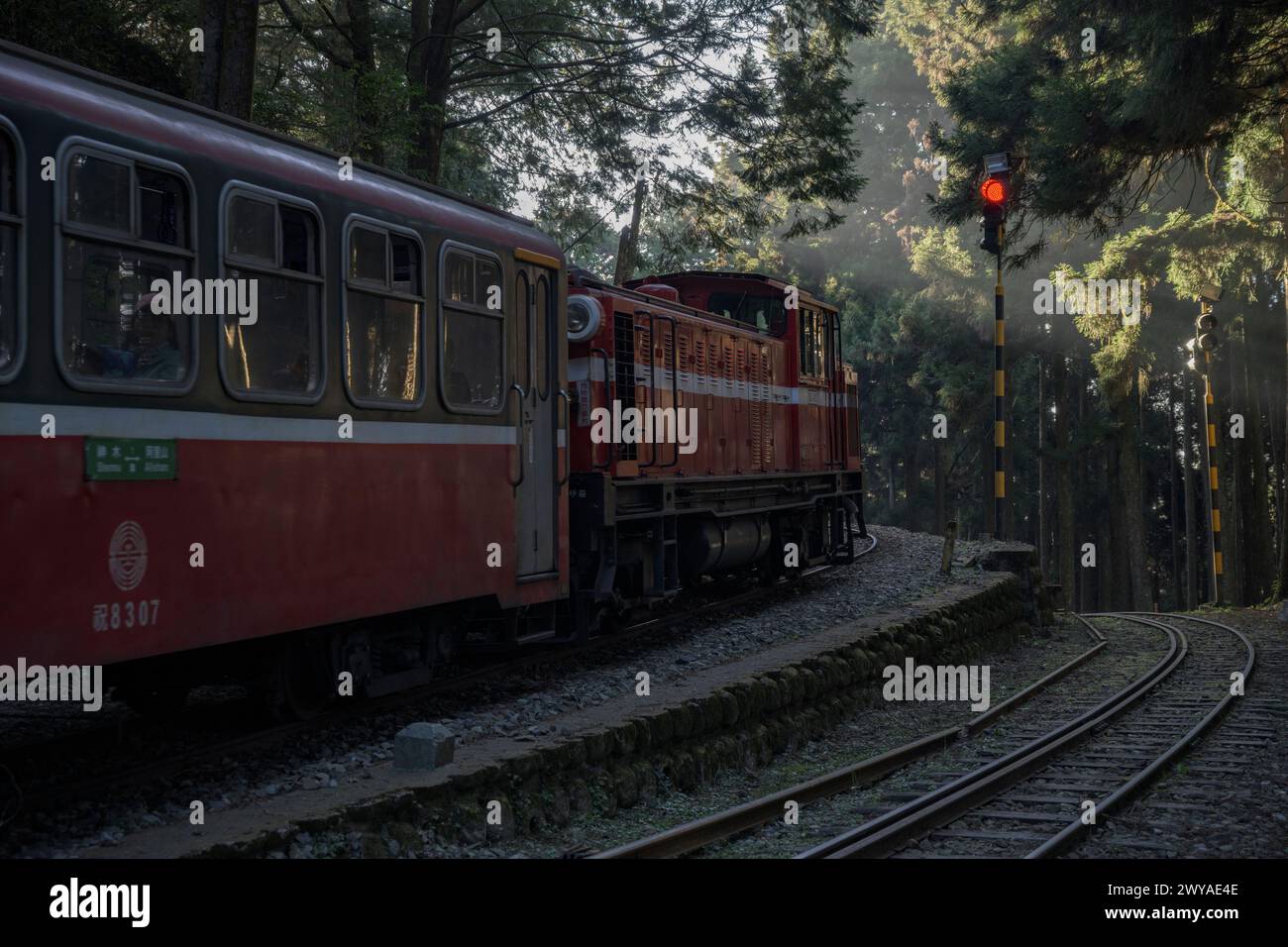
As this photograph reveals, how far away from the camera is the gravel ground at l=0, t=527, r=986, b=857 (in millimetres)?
6242

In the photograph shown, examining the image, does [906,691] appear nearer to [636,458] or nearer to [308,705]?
[636,458]

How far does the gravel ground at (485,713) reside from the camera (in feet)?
20.5

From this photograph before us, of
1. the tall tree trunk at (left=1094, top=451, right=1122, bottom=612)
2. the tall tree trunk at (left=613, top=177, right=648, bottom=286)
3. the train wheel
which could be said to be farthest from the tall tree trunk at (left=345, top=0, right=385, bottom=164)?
the tall tree trunk at (left=1094, top=451, right=1122, bottom=612)

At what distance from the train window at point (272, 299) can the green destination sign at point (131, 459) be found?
0.64 metres

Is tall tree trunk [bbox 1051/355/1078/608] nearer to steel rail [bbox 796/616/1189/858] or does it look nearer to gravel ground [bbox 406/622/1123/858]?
gravel ground [bbox 406/622/1123/858]

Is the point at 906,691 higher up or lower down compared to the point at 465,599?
lower down

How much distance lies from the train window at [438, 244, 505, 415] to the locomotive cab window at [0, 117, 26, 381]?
140 inches

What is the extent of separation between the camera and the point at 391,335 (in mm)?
8258

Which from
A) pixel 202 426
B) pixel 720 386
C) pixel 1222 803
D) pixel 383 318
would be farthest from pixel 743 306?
pixel 202 426

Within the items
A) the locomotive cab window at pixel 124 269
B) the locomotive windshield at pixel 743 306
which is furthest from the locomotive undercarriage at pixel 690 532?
the locomotive cab window at pixel 124 269

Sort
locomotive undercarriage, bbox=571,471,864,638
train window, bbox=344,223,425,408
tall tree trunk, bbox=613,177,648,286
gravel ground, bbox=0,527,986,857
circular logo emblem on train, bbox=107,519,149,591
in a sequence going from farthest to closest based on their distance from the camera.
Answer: tall tree trunk, bbox=613,177,648,286 → locomotive undercarriage, bbox=571,471,864,638 → train window, bbox=344,223,425,408 → gravel ground, bbox=0,527,986,857 → circular logo emblem on train, bbox=107,519,149,591

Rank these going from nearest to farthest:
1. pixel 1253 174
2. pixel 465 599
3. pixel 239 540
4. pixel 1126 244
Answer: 1. pixel 239 540
2. pixel 465 599
3. pixel 1253 174
4. pixel 1126 244

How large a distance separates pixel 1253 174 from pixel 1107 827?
17.6 meters

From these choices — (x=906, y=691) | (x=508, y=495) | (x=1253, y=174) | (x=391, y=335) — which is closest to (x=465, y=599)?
(x=508, y=495)
